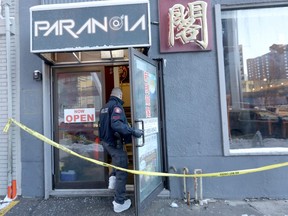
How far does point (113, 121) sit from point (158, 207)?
167cm

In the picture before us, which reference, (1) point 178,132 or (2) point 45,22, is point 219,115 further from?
(2) point 45,22

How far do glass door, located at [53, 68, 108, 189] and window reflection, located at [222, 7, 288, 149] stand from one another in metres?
2.55

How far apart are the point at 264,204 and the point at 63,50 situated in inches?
165

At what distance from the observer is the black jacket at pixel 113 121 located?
3760 mm

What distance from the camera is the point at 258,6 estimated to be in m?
4.64

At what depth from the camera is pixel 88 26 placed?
13.1 feet

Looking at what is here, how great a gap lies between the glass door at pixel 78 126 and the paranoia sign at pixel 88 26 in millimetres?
969

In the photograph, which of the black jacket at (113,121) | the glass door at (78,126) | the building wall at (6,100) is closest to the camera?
the black jacket at (113,121)

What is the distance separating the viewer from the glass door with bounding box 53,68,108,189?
4836 millimetres

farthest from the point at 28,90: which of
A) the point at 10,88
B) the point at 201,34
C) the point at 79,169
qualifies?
the point at 201,34

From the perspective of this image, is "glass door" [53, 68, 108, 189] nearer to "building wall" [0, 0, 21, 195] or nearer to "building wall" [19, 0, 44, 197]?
"building wall" [19, 0, 44, 197]

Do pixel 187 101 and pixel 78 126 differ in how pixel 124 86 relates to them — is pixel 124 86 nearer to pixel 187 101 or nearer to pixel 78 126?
pixel 78 126

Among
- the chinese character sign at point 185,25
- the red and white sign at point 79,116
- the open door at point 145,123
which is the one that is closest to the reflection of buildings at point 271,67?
the chinese character sign at point 185,25

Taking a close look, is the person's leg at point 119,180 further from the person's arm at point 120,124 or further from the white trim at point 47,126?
the white trim at point 47,126
